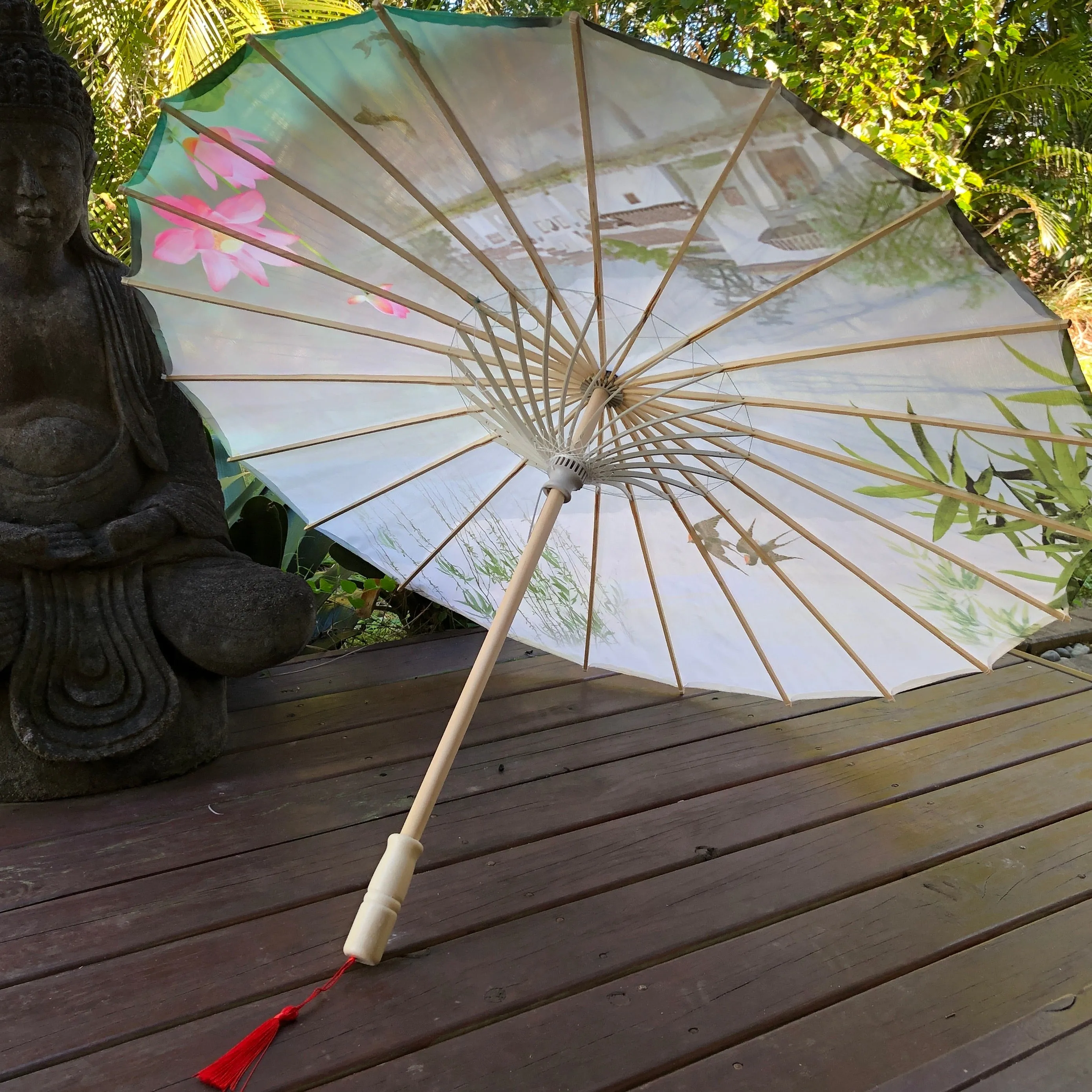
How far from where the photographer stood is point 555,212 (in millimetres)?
1442

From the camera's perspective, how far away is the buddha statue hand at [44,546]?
187 centimetres

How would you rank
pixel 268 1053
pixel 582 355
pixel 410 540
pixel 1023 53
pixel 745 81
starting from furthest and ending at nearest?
pixel 1023 53, pixel 410 540, pixel 582 355, pixel 268 1053, pixel 745 81

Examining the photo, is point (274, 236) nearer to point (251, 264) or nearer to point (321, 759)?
point (251, 264)

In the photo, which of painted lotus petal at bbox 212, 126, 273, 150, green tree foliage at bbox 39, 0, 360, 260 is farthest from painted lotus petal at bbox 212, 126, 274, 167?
green tree foliage at bbox 39, 0, 360, 260

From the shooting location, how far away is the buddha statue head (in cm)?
175

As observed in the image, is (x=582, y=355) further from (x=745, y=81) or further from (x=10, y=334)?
(x=10, y=334)

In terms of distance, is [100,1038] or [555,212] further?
[555,212]

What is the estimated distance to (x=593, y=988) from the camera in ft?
4.80

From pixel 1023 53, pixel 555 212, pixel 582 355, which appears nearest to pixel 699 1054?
pixel 582 355

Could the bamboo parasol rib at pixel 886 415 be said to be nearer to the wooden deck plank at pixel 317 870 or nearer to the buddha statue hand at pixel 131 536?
the wooden deck plank at pixel 317 870

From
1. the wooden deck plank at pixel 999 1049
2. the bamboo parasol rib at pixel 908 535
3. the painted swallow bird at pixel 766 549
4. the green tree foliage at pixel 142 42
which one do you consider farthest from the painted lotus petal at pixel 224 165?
the green tree foliage at pixel 142 42

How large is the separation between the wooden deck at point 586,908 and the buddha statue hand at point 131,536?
497 mm

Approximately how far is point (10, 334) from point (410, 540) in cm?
92

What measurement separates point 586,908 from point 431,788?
431mm
